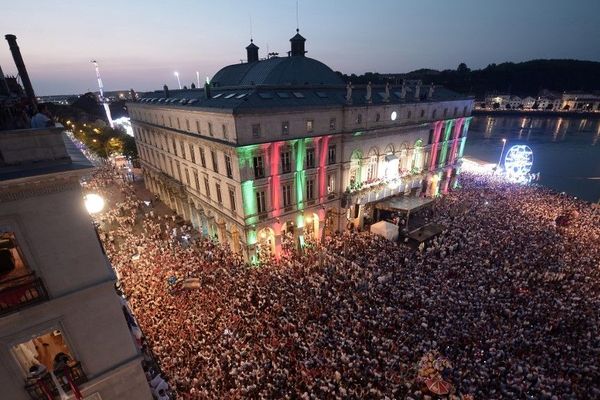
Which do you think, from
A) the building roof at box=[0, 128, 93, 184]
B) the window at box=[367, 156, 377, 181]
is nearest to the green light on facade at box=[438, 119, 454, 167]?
the window at box=[367, 156, 377, 181]

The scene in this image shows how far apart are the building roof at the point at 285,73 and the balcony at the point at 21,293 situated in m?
35.2

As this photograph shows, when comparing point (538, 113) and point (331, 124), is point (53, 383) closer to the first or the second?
point (331, 124)

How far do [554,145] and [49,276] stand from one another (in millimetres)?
118188

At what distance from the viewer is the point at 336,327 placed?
18.6 meters

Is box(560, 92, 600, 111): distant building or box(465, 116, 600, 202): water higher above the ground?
box(560, 92, 600, 111): distant building

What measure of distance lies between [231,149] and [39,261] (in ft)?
58.9

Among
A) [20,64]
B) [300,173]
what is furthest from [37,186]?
[300,173]

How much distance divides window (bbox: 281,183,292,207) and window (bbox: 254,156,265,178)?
2.75m

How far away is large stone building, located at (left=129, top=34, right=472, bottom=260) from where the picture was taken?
25.9m

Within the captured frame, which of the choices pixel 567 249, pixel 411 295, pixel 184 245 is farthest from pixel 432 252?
pixel 184 245

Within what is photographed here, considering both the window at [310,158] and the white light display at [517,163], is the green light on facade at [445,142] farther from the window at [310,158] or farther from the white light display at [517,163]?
the window at [310,158]

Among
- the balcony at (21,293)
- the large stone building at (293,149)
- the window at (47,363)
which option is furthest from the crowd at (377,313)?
the balcony at (21,293)

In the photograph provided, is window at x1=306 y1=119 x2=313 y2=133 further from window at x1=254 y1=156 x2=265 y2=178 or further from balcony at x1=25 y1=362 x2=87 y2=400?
balcony at x1=25 y1=362 x2=87 y2=400

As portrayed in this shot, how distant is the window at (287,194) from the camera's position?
92.3ft
